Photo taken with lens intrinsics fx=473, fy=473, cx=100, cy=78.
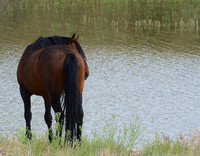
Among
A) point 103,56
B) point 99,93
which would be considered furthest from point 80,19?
point 99,93

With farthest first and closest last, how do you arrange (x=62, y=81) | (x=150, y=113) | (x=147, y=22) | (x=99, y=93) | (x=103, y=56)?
(x=147, y=22)
(x=103, y=56)
(x=99, y=93)
(x=150, y=113)
(x=62, y=81)

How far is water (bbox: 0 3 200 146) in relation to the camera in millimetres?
11102

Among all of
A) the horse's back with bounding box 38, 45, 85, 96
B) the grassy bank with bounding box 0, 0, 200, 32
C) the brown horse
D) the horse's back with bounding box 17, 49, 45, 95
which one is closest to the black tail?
the brown horse

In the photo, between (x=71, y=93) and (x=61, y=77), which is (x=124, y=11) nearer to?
(x=61, y=77)

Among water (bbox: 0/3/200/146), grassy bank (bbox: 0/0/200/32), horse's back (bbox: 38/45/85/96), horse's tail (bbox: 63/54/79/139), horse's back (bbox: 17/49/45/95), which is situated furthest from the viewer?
grassy bank (bbox: 0/0/200/32)

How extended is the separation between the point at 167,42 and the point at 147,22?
5597 millimetres

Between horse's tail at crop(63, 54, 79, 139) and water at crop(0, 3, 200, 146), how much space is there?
296cm

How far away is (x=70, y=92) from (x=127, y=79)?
9156 millimetres

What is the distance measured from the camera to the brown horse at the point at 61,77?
5.96 meters

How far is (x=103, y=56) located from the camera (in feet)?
59.2

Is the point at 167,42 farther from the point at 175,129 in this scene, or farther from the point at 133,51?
the point at 175,129

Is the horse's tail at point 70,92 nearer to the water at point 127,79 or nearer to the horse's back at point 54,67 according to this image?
the horse's back at point 54,67

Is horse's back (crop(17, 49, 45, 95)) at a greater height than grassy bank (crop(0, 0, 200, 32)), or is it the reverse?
horse's back (crop(17, 49, 45, 95))

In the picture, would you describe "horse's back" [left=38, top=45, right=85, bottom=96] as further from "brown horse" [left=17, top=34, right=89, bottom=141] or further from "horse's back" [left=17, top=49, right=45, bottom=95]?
"horse's back" [left=17, top=49, right=45, bottom=95]
